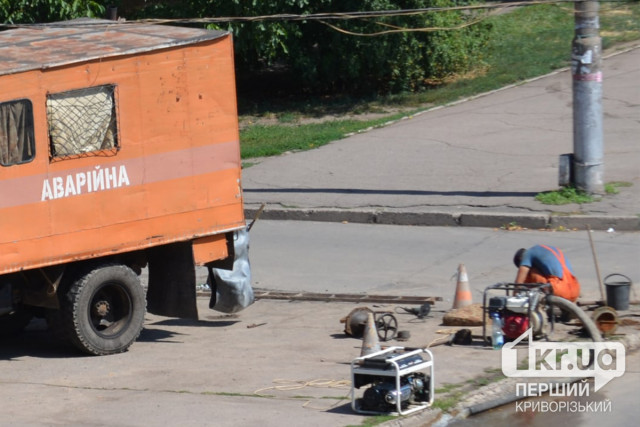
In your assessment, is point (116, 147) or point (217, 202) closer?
point (116, 147)

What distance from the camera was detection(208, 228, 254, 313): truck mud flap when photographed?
11.5m

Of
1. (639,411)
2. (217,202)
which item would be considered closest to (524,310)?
(639,411)

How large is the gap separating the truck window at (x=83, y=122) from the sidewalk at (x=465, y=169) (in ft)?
20.8

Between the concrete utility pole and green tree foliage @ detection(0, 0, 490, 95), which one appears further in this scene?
green tree foliage @ detection(0, 0, 490, 95)

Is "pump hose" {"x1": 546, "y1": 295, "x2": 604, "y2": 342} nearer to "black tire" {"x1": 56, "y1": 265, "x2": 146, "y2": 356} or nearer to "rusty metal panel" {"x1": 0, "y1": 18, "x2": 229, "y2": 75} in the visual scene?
"black tire" {"x1": 56, "y1": 265, "x2": 146, "y2": 356}

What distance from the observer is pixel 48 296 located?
10.2m

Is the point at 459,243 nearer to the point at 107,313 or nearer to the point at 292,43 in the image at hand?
the point at 107,313

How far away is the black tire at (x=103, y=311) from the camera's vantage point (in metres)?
10.2

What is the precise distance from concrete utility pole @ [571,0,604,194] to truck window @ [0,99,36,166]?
860 centimetres

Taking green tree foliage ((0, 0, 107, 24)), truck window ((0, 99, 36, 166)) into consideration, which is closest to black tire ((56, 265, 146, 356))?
truck window ((0, 99, 36, 166))

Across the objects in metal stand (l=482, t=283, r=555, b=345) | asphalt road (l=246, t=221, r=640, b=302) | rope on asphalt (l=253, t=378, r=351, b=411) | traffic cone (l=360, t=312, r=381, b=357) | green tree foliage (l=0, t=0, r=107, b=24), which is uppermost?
green tree foliage (l=0, t=0, r=107, b=24)

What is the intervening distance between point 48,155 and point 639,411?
17.6 feet

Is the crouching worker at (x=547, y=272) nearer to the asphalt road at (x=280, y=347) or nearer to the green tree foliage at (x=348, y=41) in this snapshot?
the asphalt road at (x=280, y=347)

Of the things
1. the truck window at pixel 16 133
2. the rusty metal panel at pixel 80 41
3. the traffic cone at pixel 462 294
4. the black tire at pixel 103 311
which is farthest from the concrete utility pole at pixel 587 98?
the truck window at pixel 16 133
